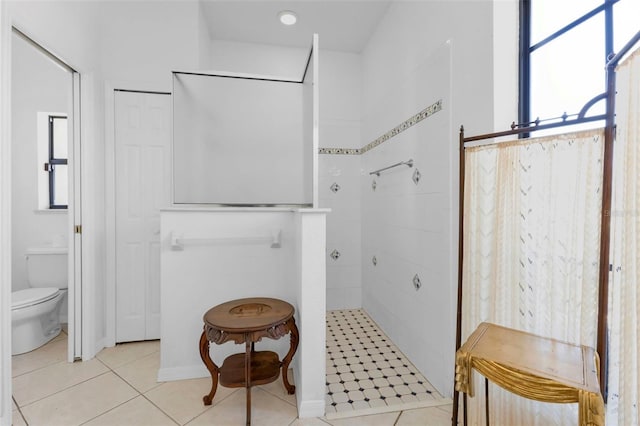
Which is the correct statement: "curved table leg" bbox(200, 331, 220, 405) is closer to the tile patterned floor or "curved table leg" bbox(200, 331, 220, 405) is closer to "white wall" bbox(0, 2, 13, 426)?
the tile patterned floor

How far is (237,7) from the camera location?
237 cm

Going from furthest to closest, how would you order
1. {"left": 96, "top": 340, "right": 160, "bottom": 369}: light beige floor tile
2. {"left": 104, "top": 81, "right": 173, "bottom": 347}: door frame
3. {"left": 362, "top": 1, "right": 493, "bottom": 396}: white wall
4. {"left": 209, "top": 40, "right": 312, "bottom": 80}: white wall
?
{"left": 209, "top": 40, "right": 312, "bottom": 80}: white wall
{"left": 104, "top": 81, "right": 173, "bottom": 347}: door frame
{"left": 96, "top": 340, "right": 160, "bottom": 369}: light beige floor tile
{"left": 362, "top": 1, "right": 493, "bottom": 396}: white wall

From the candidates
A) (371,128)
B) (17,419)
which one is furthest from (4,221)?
(371,128)

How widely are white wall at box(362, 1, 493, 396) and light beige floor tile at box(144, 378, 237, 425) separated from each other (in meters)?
1.27

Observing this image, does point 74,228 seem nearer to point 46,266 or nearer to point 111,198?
point 111,198

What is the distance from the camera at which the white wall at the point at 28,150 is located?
2.50 m

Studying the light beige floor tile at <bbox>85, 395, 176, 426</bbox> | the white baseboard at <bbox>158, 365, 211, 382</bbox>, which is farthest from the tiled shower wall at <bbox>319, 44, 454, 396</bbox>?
the light beige floor tile at <bbox>85, 395, 176, 426</bbox>

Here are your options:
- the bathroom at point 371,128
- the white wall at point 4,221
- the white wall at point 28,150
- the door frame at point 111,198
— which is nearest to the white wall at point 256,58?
the bathroom at point 371,128

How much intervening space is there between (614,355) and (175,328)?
6.66ft

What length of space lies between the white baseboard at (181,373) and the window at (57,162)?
6.48 ft

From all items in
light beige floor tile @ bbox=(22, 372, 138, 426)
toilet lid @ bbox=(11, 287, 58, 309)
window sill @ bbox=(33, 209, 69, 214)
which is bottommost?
light beige floor tile @ bbox=(22, 372, 138, 426)

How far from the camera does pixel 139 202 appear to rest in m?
2.29

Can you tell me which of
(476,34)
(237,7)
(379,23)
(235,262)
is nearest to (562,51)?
(476,34)

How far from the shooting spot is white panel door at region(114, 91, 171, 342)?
2250mm
